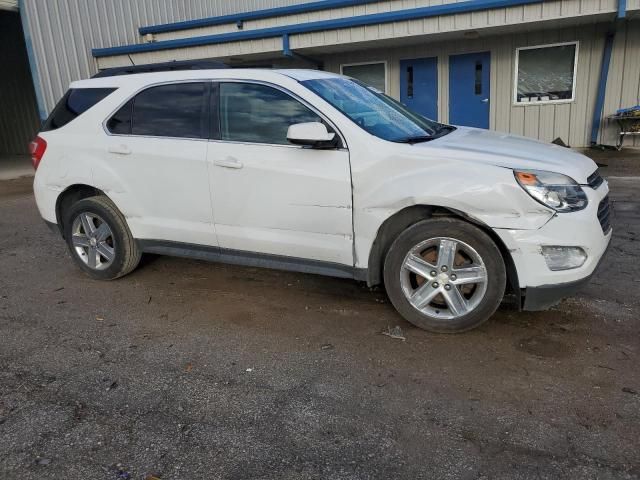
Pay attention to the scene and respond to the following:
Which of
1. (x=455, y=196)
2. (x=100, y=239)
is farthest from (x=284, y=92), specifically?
(x=100, y=239)

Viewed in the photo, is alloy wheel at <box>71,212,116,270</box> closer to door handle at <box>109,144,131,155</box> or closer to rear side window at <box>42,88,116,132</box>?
door handle at <box>109,144,131,155</box>

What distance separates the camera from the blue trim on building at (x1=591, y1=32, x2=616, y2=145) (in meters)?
10.9

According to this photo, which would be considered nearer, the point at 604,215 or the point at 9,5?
the point at 604,215

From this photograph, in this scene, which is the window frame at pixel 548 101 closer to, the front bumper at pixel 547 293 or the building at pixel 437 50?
the building at pixel 437 50

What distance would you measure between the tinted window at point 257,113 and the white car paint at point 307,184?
77 millimetres

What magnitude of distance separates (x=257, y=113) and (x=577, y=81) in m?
10.1

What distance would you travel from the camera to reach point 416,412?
2717 millimetres

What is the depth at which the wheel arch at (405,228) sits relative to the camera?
10.9 ft


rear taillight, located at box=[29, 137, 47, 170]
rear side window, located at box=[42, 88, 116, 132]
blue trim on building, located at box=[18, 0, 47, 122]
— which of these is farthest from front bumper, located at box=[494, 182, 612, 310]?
blue trim on building, located at box=[18, 0, 47, 122]

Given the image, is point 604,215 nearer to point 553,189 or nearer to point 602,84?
point 553,189

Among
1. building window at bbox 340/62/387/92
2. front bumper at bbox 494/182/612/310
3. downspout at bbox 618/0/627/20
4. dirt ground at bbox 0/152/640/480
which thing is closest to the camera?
dirt ground at bbox 0/152/640/480

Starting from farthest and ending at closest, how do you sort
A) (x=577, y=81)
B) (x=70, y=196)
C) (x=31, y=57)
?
(x=31, y=57)
(x=577, y=81)
(x=70, y=196)

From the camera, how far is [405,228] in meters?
3.55

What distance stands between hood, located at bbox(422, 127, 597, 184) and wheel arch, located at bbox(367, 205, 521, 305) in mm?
384
